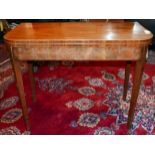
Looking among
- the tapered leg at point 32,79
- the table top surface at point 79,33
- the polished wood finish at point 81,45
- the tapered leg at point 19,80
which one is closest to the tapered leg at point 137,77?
the polished wood finish at point 81,45

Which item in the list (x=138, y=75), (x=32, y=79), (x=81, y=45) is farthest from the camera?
(x=32, y=79)

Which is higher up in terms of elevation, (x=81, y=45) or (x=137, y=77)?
(x=81, y=45)

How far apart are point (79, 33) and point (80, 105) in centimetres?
70

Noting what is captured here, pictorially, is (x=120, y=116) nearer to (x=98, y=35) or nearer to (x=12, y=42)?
(x=98, y=35)

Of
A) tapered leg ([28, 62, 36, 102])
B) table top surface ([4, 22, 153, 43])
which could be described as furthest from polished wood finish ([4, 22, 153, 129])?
tapered leg ([28, 62, 36, 102])

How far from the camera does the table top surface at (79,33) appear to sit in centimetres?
99

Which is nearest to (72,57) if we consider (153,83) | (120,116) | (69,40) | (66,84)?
(69,40)

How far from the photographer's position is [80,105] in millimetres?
1588

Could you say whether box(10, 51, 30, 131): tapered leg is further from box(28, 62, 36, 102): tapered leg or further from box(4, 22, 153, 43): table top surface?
box(28, 62, 36, 102): tapered leg

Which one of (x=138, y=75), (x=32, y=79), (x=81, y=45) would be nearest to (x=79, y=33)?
(x=81, y=45)

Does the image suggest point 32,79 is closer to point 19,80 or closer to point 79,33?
point 19,80

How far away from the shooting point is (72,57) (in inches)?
40.8

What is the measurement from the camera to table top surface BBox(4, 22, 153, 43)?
3.26 feet

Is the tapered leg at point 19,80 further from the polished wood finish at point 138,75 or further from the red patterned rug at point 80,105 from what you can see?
the polished wood finish at point 138,75
